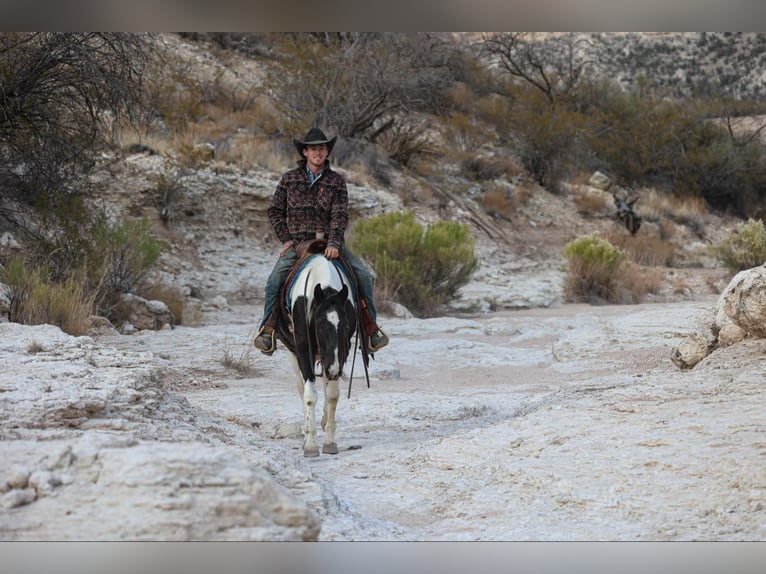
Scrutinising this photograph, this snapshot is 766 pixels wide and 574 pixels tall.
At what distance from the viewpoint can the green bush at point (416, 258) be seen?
661 inches

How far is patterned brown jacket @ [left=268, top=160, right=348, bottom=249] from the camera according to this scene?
7.54m

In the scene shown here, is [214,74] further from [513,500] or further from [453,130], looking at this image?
[513,500]

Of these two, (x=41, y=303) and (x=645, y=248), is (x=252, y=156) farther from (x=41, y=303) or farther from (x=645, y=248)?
(x=645, y=248)

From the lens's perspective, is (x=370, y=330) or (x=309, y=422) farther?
(x=370, y=330)

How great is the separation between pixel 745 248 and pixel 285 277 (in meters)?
15.3

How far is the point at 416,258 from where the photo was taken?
17.2m

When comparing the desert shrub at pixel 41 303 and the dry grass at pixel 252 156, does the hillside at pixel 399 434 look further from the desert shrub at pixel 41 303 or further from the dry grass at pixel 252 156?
the dry grass at pixel 252 156

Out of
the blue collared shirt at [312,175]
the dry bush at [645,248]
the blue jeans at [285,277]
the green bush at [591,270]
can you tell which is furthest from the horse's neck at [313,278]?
the dry bush at [645,248]

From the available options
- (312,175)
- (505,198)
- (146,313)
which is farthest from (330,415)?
(505,198)

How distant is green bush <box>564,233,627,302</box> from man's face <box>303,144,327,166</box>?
1170 centimetres

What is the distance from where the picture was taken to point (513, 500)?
18.1ft

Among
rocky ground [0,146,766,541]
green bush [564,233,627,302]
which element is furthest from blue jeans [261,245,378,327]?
green bush [564,233,627,302]

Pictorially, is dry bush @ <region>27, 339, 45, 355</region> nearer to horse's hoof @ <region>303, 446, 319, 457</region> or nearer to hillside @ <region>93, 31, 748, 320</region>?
horse's hoof @ <region>303, 446, 319, 457</region>
